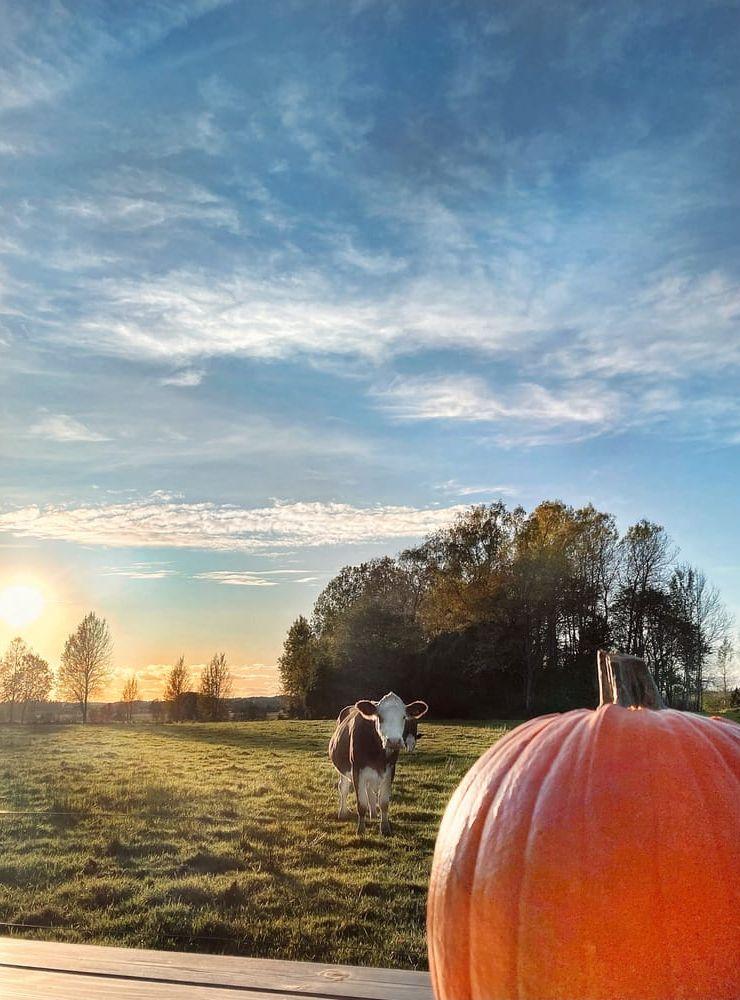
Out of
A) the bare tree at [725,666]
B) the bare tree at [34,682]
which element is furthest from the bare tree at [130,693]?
the bare tree at [725,666]

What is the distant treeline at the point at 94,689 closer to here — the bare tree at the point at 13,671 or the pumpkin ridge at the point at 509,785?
the bare tree at the point at 13,671

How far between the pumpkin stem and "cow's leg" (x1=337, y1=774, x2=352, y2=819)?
189 inches

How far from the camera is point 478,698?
29.9 ft

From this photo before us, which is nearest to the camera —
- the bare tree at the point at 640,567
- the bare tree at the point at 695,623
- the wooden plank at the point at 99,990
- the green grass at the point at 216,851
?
the wooden plank at the point at 99,990

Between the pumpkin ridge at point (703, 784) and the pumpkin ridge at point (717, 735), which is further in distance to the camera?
the pumpkin ridge at point (717, 735)

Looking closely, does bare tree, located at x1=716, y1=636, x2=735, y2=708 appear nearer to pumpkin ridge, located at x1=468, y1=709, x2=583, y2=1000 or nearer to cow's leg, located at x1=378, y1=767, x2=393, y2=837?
cow's leg, located at x1=378, y1=767, x2=393, y2=837

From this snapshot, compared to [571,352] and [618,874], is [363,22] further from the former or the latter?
[618,874]

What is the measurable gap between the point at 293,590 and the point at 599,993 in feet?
19.9

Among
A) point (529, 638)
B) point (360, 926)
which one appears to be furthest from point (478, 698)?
point (360, 926)

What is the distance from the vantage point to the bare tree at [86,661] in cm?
880

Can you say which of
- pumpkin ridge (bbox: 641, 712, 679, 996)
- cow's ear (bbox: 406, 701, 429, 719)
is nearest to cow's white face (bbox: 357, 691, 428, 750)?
cow's ear (bbox: 406, 701, 429, 719)

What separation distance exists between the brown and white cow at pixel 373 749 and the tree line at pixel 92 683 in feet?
11.8

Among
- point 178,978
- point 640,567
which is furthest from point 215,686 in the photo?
point 178,978

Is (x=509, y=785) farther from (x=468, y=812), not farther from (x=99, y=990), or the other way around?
(x=99, y=990)
